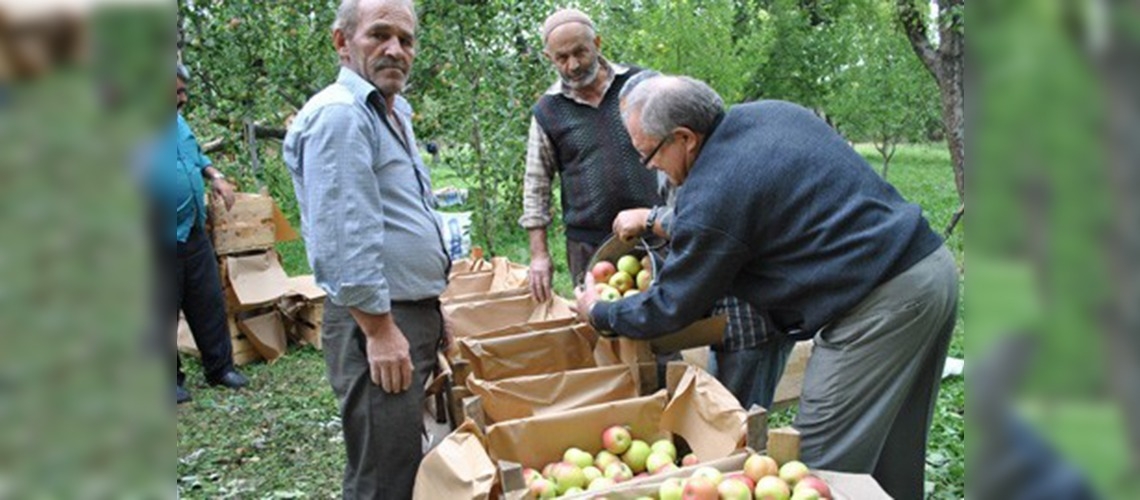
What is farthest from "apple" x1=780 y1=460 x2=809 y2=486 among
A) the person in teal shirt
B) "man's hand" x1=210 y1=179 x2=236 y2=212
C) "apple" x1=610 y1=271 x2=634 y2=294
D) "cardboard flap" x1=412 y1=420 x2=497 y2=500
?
"man's hand" x1=210 y1=179 x2=236 y2=212

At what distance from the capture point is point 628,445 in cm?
248

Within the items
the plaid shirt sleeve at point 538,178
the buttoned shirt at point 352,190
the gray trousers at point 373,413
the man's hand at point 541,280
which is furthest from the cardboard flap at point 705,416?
the plaid shirt sleeve at point 538,178

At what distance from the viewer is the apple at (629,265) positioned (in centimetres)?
300

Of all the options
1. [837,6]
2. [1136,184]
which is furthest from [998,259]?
[837,6]

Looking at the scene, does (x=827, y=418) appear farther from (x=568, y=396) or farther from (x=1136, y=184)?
(x=1136, y=184)

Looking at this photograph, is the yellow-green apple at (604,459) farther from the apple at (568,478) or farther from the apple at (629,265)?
the apple at (629,265)

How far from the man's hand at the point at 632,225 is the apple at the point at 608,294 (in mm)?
187

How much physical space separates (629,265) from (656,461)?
789 mm

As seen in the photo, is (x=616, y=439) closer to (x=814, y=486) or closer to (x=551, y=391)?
(x=551, y=391)

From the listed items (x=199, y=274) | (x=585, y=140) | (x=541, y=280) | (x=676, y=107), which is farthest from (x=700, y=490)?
(x=199, y=274)

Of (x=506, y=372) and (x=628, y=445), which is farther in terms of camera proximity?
(x=506, y=372)

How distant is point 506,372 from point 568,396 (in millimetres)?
385

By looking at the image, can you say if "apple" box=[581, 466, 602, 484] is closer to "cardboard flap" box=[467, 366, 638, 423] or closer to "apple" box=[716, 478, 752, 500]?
"cardboard flap" box=[467, 366, 638, 423]


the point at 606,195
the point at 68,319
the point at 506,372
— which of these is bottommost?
the point at 506,372
